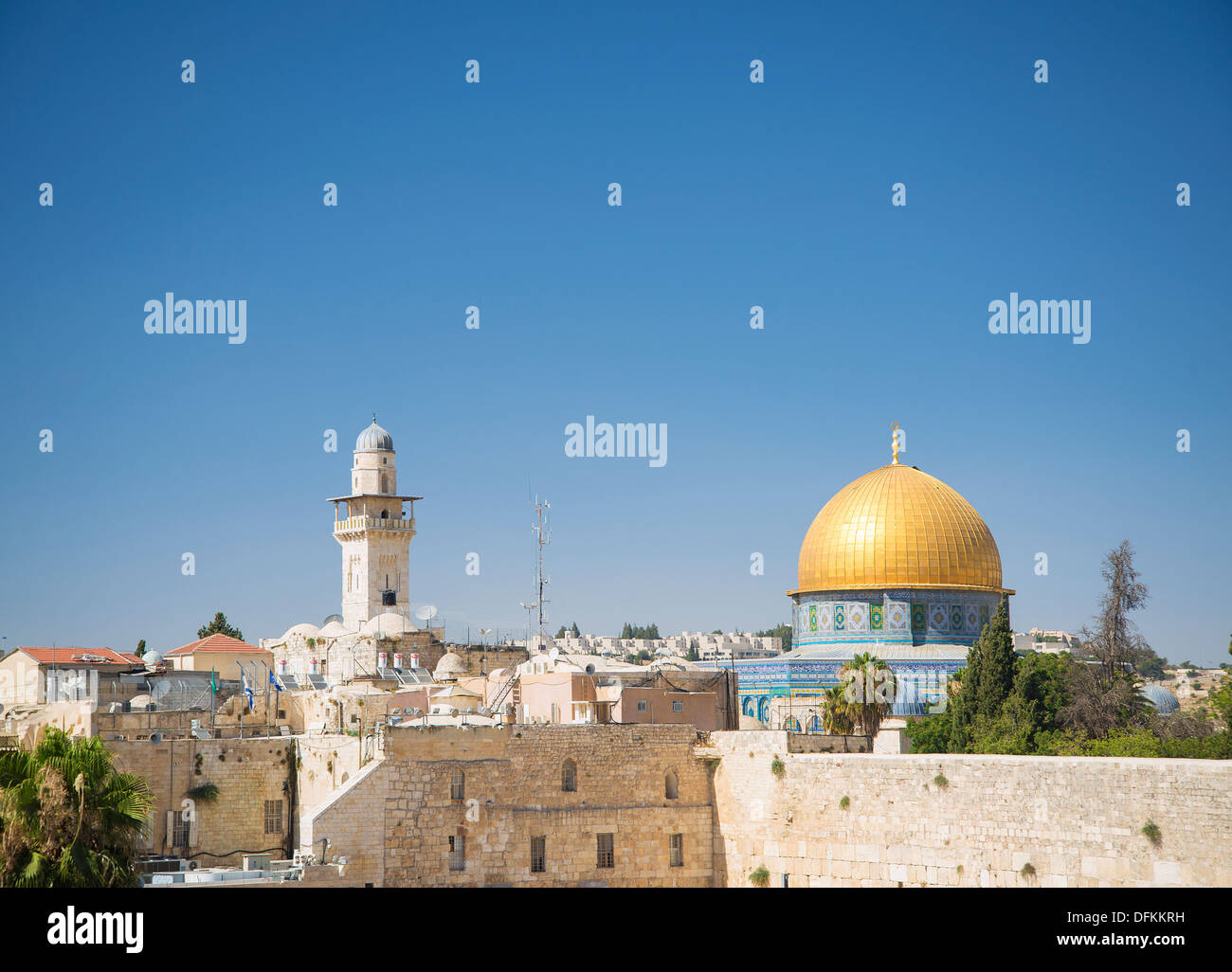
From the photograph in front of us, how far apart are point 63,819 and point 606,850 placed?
439 inches

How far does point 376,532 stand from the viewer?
50.5 metres

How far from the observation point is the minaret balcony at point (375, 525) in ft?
165

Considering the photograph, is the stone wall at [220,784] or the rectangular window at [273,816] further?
the rectangular window at [273,816]

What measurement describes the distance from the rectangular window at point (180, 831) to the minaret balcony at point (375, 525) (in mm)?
25268

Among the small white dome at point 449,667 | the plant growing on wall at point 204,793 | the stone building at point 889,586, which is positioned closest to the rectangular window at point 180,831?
the plant growing on wall at point 204,793

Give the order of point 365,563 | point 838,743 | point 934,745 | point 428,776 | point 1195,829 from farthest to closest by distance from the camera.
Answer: point 365,563 < point 934,745 < point 838,743 < point 428,776 < point 1195,829

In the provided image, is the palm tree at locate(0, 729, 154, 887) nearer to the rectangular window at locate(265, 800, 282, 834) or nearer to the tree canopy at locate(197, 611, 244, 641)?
the rectangular window at locate(265, 800, 282, 834)

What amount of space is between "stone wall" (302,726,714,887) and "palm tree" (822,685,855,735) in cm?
798

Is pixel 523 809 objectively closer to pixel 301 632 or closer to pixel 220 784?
pixel 220 784

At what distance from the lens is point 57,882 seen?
55.6 ft

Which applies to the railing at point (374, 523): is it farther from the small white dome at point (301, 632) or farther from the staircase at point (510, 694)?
the staircase at point (510, 694)

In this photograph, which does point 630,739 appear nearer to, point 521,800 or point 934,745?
point 521,800

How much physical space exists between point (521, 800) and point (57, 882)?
967 centimetres
